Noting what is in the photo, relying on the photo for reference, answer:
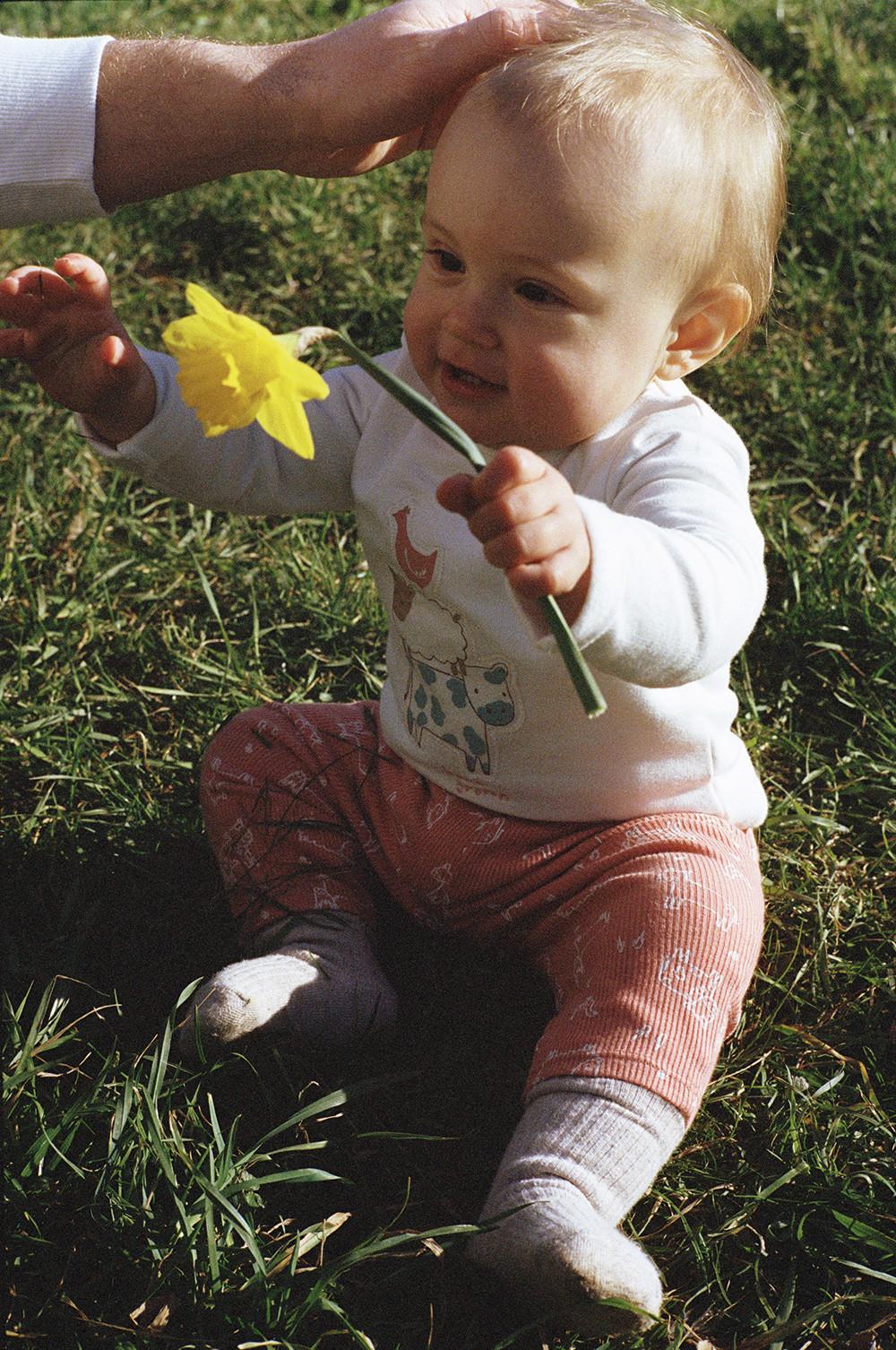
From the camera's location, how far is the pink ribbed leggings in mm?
1714

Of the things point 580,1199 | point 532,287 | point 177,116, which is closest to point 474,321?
point 532,287

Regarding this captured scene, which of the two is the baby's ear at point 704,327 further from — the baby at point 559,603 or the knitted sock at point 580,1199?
the knitted sock at point 580,1199

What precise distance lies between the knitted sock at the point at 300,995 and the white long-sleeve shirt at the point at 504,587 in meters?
0.29

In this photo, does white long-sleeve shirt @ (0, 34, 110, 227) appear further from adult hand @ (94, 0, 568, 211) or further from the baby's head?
the baby's head

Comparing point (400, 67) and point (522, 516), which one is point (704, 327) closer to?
point (400, 67)

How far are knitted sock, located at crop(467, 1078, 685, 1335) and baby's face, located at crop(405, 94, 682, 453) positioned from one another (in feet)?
2.77

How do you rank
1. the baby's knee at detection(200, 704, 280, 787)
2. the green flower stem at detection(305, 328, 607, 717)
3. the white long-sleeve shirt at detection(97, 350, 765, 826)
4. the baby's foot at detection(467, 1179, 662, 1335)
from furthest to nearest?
1. the baby's knee at detection(200, 704, 280, 787)
2. the white long-sleeve shirt at detection(97, 350, 765, 826)
3. the baby's foot at detection(467, 1179, 662, 1335)
4. the green flower stem at detection(305, 328, 607, 717)

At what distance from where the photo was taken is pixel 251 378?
1.23 meters

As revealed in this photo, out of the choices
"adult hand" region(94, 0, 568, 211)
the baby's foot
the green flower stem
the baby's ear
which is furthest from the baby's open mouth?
the baby's foot

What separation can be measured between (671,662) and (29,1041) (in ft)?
3.01

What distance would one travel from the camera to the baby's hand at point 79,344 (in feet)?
5.73

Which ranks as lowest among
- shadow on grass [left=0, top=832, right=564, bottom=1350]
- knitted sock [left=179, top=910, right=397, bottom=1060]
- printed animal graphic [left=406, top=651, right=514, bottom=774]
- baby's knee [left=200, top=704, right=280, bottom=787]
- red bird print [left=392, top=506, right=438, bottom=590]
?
shadow on grass [left=0, top=832, right=564, bottom=1350]

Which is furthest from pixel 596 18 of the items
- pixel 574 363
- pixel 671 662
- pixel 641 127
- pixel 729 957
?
pixel 729 957

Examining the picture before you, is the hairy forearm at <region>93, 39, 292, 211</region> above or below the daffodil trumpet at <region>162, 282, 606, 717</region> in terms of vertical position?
below
